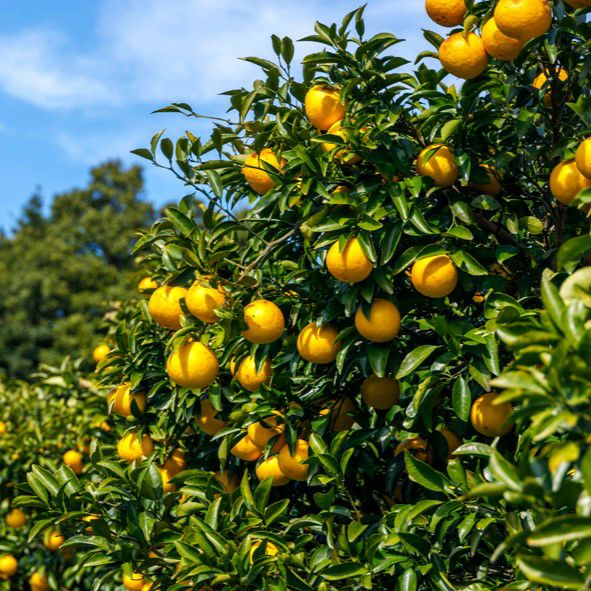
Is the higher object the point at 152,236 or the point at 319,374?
the point at 152,236

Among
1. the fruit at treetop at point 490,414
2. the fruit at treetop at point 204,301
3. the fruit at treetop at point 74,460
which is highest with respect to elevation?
the fruit at treetop at point 74,460

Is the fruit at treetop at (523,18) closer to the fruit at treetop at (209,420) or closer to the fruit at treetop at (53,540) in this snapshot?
the fruit at treetop at (209,420)

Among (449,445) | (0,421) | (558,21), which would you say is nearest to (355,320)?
(449,445)

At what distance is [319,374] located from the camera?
2.09 metres

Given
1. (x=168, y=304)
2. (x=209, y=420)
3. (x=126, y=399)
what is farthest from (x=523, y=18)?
(x=126, y=399)

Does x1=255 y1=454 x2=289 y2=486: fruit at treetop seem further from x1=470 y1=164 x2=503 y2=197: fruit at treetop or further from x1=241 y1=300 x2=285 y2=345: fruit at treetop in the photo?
x1=470 y1=164 x2=503 y2=197: fruit at treetop

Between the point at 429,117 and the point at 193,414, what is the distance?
116 centimetres

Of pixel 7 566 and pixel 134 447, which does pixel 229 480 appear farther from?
pixel 7 566

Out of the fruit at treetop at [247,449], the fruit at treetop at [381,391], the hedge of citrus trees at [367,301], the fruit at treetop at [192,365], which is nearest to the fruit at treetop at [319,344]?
the hedge of citrus trees at [367,301]

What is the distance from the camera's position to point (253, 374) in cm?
196

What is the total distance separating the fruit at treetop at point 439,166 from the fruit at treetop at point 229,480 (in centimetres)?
110

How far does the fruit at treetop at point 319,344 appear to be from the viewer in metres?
1.82

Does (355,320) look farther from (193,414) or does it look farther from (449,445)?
(193,414)

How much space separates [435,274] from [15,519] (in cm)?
323
